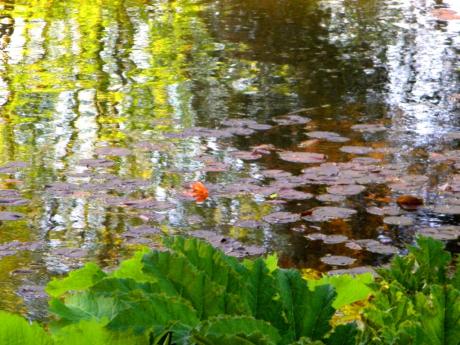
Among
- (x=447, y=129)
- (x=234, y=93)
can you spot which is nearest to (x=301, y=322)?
(x=447, y=129)

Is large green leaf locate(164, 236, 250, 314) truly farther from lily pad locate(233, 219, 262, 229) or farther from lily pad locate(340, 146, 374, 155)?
lily pad locate(340, 146, 374, 155)

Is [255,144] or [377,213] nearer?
[377,213]

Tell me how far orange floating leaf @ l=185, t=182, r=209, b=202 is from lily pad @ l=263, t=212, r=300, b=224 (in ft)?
1.69

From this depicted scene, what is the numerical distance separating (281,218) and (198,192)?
0.67 metres

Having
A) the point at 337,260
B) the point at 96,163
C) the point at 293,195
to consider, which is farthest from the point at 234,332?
the point at 96,163

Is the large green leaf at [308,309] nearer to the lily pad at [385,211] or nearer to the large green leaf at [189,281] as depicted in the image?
the large green leaf at [189,281]

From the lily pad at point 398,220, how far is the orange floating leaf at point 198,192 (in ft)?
3.75

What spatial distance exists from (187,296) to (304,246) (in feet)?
13.5

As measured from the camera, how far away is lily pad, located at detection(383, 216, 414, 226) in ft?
18.6

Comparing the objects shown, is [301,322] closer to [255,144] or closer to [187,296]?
[187,296]

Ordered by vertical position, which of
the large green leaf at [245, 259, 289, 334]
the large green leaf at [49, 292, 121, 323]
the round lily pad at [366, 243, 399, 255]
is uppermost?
the large green leaf at [49, 292, 121, 323]

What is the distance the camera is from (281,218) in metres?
5.68

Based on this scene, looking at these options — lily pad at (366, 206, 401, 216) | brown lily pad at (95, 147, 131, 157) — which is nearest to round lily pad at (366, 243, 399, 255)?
lily pad at (366, 206, 401, 216)

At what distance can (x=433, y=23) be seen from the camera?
11.6 m
